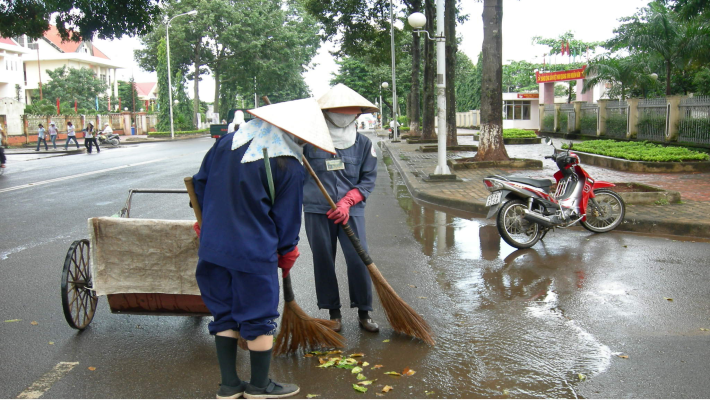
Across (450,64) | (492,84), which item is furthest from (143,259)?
(450,64)

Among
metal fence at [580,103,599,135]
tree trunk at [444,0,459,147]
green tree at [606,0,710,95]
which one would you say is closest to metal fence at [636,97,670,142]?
green tree at [606,0,710,95]

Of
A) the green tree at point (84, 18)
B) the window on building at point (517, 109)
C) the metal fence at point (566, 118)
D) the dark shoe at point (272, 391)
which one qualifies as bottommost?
the dark shoe at point (272, 391)

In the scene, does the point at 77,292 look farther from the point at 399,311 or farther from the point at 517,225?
the point at 517,225

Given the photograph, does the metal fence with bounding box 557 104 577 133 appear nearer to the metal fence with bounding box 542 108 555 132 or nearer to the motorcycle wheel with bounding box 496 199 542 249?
the metal fence with bounding box 542 108 555 132

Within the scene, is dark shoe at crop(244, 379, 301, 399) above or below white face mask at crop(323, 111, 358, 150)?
below

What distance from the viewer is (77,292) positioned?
4.27m

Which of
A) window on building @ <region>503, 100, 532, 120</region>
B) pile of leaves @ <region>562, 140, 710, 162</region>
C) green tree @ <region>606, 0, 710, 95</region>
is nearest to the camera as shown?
pile of leaves @ <region>562, 140, 710, 162</region>

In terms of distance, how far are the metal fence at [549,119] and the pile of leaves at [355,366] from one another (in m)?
32.7

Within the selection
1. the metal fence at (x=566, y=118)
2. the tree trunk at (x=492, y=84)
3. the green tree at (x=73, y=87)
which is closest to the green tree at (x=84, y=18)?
the tree trunk at (x=492, y=84)

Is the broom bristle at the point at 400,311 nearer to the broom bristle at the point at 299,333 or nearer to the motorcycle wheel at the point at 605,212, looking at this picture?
the broom bristle at the point at 299,333

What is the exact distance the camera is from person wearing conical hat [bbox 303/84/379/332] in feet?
13.6

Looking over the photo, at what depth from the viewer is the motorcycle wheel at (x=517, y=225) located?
6992 mm

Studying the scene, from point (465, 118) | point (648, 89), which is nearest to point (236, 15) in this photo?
point (465, 118)

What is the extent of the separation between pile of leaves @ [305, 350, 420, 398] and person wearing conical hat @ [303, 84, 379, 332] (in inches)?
14.6
